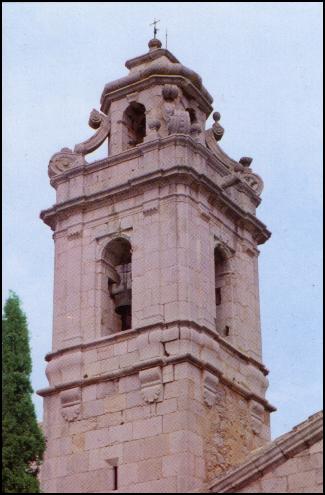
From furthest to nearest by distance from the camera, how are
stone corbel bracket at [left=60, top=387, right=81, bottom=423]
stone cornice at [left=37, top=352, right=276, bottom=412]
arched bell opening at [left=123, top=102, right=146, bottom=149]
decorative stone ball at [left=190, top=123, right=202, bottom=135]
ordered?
arched bell opening at [left=123, top=102, right=146, bottom=149] < decorative stone ball at [left=190, top=123, right=202, bottom=135] < stone corbel bracket at [left=60, top=387, right=81, bottom=423] < stone cornice at [left=37, top=352, right=276, bottom=412]

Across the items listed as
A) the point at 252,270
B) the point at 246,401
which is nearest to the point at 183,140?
the point at 252,270

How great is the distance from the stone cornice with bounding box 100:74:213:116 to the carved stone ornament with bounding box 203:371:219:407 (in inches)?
288

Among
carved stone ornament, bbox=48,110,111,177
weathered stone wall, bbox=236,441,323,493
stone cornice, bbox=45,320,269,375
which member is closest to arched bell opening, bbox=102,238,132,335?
stone cornice, bbox=45,320,269,375

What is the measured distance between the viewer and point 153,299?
28891 mm

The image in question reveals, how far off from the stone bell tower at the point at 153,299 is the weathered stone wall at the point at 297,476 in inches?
99.6

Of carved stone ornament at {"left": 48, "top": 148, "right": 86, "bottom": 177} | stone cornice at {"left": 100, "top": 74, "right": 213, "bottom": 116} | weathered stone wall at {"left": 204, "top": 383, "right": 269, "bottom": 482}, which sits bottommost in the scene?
weathered stone wall at {"left": 204, "top": 383, "right": 269, "bottom": 482}

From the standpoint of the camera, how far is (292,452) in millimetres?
24578

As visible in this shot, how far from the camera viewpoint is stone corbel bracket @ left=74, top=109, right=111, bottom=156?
105 ft

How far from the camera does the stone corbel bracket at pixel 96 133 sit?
3192 cm

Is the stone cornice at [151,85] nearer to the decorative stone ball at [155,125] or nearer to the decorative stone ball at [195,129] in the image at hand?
the decorative stone ball at [155,125]

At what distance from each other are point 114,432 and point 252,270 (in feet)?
18.9

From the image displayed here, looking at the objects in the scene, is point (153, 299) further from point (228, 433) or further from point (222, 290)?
point (228, 433)

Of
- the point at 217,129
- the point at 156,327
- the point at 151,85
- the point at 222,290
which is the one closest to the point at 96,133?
the point at 151,85

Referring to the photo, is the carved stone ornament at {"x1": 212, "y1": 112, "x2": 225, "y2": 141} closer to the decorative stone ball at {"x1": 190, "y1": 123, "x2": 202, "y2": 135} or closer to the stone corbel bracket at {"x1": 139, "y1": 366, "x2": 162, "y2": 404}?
the decorative stone ball at {"x1": 190, "y1": 123, "x2": 202, "y2": 135}
